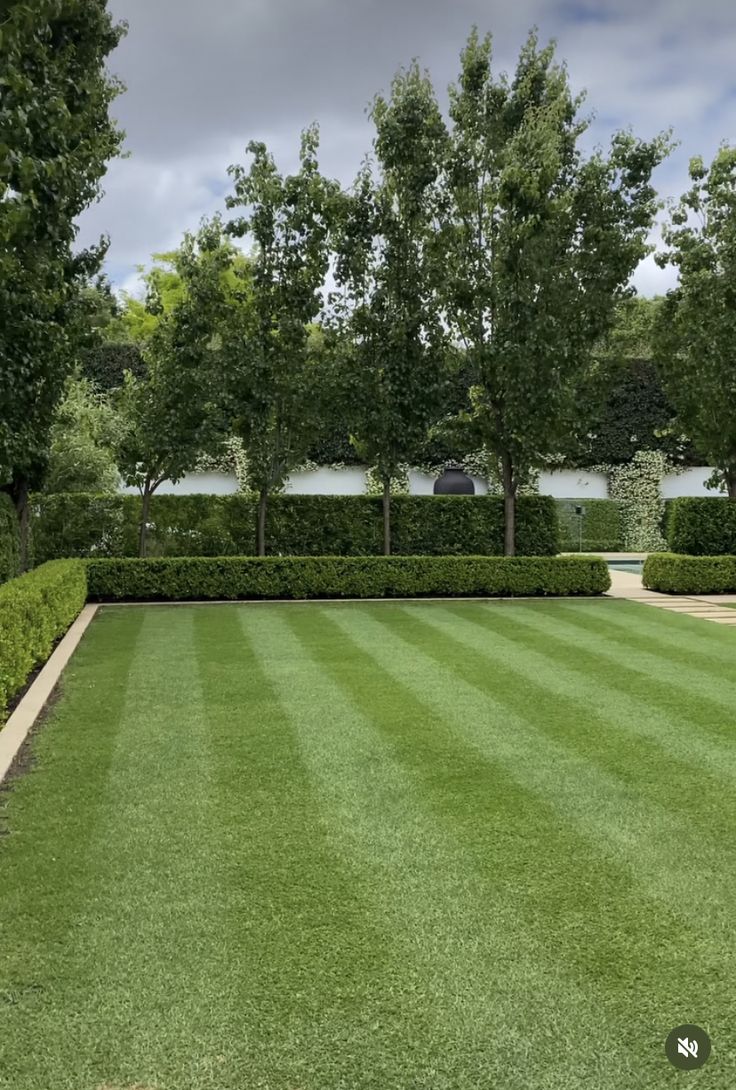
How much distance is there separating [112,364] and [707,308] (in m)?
20.1

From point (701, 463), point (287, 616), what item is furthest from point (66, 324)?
point (701, 463)

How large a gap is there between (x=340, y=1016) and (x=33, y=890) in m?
1.60

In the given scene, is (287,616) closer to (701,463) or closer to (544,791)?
(544,791)

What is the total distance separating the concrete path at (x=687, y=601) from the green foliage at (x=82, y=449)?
10.8 metres

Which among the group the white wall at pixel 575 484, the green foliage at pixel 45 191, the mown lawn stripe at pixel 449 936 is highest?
the green foliage at pixel 45 191

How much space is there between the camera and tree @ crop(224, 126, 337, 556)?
14883 millimetres

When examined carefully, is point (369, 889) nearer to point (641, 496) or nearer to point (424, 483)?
point (424, 483)

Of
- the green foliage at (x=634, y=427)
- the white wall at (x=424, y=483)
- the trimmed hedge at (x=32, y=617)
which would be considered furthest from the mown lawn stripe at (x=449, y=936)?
the green foliage at (x=634, y=427)

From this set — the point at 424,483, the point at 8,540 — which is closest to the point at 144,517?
the point at 8,540

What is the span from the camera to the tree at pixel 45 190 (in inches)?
199

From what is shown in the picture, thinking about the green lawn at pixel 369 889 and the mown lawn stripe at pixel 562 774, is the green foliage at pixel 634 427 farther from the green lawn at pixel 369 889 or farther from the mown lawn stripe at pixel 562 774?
the green lawn at pixel 369 889

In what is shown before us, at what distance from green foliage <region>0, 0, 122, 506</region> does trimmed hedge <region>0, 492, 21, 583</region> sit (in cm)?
61

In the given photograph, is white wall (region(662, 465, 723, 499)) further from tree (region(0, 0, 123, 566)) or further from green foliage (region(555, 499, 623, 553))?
tree (region(0, 0, 123, 566))

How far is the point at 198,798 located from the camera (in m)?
4.62
